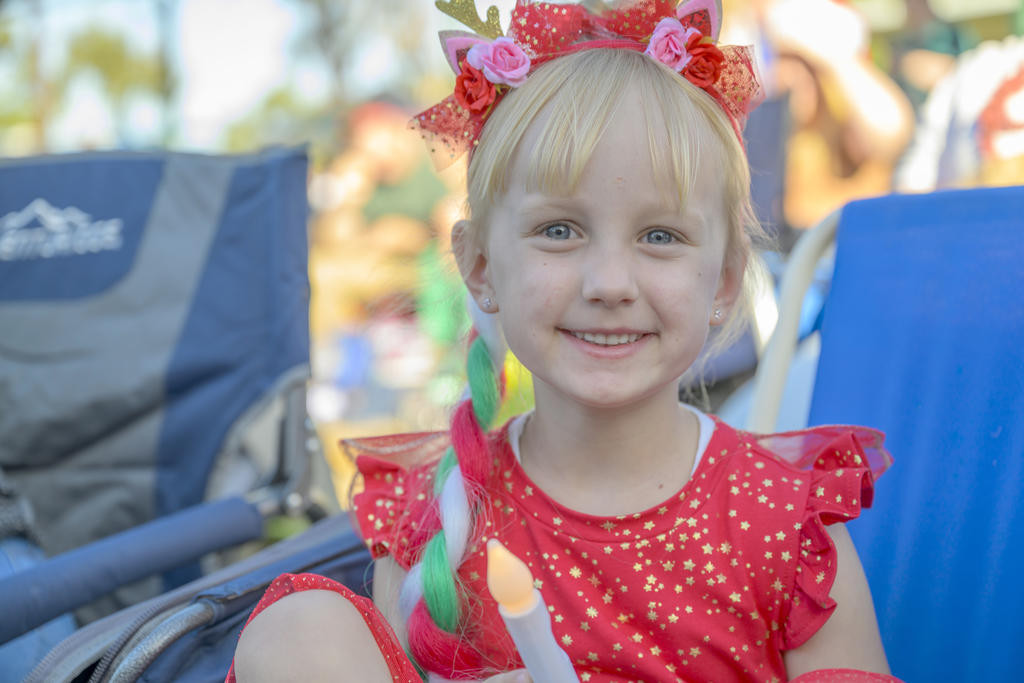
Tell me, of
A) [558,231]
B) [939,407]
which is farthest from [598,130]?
[939,407]

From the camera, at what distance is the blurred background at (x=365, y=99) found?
3.62 m

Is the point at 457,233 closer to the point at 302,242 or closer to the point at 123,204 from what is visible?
the point at 302,242

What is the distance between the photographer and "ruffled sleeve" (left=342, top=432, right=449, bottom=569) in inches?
38.0

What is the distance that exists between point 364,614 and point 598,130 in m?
0.47

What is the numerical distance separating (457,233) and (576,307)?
21 cm

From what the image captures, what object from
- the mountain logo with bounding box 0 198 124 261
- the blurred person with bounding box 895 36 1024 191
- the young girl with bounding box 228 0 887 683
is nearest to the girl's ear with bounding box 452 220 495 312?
the young girl with bounding box 228 0 887 683

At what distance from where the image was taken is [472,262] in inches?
38.3

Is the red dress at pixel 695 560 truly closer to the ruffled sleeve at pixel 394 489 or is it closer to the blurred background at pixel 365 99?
the ruffled sleeve at pixel 394 489

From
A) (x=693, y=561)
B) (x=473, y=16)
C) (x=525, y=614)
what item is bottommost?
(x=693, y=561)

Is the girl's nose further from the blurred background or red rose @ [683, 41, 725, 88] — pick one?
the blurred background

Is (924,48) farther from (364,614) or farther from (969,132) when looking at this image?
(364,614)

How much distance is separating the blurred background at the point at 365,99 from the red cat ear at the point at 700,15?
66.2 inches

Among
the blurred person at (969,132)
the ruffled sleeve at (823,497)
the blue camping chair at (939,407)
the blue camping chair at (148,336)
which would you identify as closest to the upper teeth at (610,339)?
the ruffled sleeve at (823,497)

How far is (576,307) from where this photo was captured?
0.83 meters
